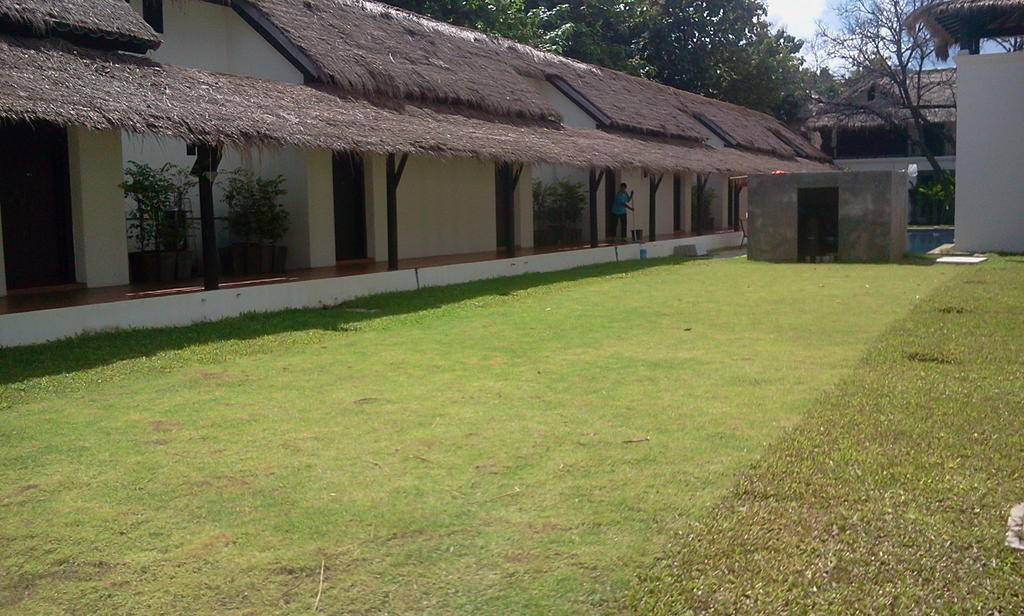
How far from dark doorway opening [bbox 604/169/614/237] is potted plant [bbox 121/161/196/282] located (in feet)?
36.1

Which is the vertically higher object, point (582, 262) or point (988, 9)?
point (988, 9)

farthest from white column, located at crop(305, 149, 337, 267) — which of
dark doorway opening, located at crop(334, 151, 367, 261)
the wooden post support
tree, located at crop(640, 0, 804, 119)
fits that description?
tree, located at crop(640, 0, 804, 119)

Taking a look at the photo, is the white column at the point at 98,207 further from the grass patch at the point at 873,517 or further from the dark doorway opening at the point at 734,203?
the dark doorway opening at the point at 734,203

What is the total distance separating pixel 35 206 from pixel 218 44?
439 centimetres

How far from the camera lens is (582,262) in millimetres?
16656

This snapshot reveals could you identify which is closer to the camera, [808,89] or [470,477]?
[470,477]

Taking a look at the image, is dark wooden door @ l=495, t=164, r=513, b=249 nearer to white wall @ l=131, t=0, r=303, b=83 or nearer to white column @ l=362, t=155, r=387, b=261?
white column @ l=362, t=155, r=387, b=261

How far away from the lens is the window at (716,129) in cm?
2675

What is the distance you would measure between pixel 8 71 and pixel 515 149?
702 centimetres

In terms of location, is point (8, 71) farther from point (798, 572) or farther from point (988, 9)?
point (988, 9)

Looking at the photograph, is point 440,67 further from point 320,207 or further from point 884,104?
point 884,104

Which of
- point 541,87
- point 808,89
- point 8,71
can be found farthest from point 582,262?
point 808,89

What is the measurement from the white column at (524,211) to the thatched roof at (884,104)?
21.4 metres

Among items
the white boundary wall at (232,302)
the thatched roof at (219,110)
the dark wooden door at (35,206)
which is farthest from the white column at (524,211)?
the dark wooden door at (35,206)
